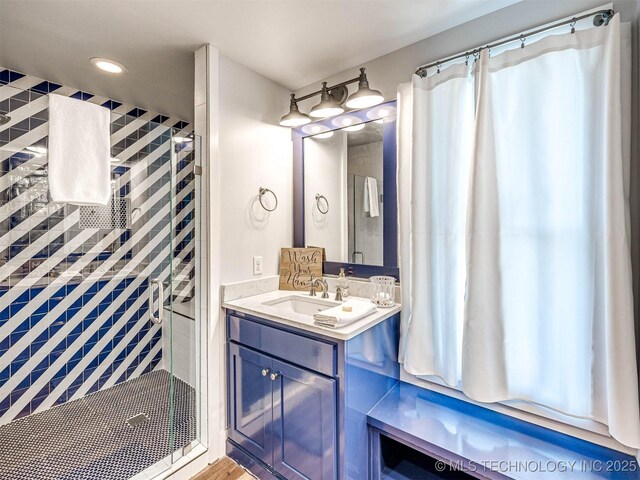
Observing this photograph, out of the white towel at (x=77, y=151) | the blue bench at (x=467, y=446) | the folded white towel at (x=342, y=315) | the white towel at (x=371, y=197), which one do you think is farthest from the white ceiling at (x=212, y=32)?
the blue bench at (x=467, y=446)

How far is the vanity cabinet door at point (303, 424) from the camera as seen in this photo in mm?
1403

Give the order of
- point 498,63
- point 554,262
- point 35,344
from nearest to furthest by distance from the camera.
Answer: point 554,262
point 498,63
point 35,344

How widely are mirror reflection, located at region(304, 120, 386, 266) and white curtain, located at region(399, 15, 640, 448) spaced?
18.5 inches

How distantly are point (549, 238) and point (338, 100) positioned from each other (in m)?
1.46

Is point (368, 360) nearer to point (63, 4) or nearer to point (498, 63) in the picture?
point (498, 63)

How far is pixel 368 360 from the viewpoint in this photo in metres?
1.54

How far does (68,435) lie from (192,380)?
92 centimetres

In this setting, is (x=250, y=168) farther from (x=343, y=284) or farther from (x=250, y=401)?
(x=250, y=401)

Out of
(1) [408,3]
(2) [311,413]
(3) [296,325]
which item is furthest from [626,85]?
(2) [311,413]

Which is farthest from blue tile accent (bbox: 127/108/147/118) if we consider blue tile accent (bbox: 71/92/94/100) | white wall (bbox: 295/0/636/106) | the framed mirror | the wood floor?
the wood floor

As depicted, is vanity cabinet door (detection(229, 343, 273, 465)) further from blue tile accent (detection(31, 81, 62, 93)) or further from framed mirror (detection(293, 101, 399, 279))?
blue tile accent (detection(31, 81, 62, 93))

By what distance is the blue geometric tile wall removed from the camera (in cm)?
195

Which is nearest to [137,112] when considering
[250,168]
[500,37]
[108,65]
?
[108,65]

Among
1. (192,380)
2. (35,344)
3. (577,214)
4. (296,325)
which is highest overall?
(577,214)
